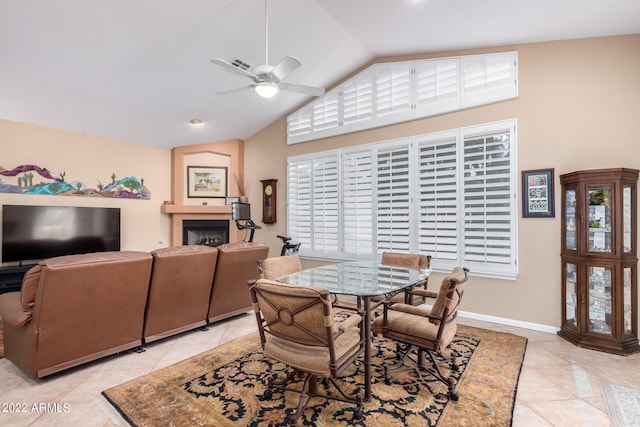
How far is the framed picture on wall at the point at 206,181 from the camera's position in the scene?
6.72 meters

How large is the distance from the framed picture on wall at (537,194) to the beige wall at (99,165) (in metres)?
6.51

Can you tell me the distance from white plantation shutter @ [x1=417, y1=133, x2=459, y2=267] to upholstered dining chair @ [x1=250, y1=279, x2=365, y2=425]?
8.15 feet

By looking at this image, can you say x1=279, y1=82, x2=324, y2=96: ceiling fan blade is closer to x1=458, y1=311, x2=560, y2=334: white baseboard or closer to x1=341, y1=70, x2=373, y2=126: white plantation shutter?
x1=341, y1=70, x2=373, y2=126: white plantation shutter

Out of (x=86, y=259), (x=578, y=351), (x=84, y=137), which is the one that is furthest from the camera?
(x=84, y=137)

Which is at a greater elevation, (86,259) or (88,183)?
(88,183)

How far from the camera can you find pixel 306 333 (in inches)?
72.1

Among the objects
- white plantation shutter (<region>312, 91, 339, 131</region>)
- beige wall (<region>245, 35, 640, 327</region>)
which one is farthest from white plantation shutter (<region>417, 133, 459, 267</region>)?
white plantation shutter (<region>312, 91, 339, 131</region>)

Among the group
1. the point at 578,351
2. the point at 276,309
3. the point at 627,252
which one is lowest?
the point at 578,351

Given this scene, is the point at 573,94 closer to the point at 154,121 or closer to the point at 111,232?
the point at 154,121

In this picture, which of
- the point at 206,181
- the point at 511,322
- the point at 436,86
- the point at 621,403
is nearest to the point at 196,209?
the point at 206,181

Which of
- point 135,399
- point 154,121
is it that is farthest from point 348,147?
point 135,399

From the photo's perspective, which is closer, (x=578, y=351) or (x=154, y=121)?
(x=578, y=351)

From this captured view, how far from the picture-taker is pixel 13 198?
482cm

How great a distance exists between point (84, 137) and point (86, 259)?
4.20 meters
